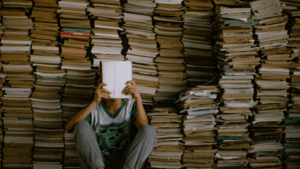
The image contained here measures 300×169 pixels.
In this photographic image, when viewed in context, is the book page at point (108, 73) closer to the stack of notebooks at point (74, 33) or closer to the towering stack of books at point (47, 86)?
the stack of notebooks at point (74, 33)

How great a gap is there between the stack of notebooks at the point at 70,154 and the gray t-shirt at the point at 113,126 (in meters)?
0.43

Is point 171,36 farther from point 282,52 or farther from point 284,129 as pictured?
point 284,129

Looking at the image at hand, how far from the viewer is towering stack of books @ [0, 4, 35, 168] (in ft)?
6.96

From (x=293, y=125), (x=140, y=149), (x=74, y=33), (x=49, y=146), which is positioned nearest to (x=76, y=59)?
(x=74, y=33)

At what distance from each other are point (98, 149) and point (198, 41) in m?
1.48

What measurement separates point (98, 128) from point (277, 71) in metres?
1.75

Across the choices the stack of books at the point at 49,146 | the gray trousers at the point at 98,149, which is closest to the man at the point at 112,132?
the gray trousers at the point at 98,149

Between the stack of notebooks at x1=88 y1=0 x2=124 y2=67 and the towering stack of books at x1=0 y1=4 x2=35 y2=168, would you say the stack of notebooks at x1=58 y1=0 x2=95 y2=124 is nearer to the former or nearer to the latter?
the stack of notebooks at x1=88 y1=0 x2=124 y2=67

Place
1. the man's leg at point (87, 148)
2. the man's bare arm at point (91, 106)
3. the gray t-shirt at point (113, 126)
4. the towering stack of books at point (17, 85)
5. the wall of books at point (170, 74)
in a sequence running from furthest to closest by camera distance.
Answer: the towering stack of books at point (17, 85)
the wall of books at point (170, 74)
the gray t-shirt at point (113, 126)
the man's bare arm at point (91, 106)
the man's leg at point (87, 148)

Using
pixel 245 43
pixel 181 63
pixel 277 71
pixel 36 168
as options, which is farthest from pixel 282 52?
pixel 36 168

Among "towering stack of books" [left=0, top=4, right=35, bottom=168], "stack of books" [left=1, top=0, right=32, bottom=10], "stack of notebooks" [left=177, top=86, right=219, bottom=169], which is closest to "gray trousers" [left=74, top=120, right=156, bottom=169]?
"stack of notebooks" [left=177, top=86, right=219, bottom=169]

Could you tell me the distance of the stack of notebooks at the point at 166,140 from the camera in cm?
199

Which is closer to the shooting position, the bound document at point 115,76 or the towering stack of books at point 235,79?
the bound document at point 115,76

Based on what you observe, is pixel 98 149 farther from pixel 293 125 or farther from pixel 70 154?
pixel 293 125
